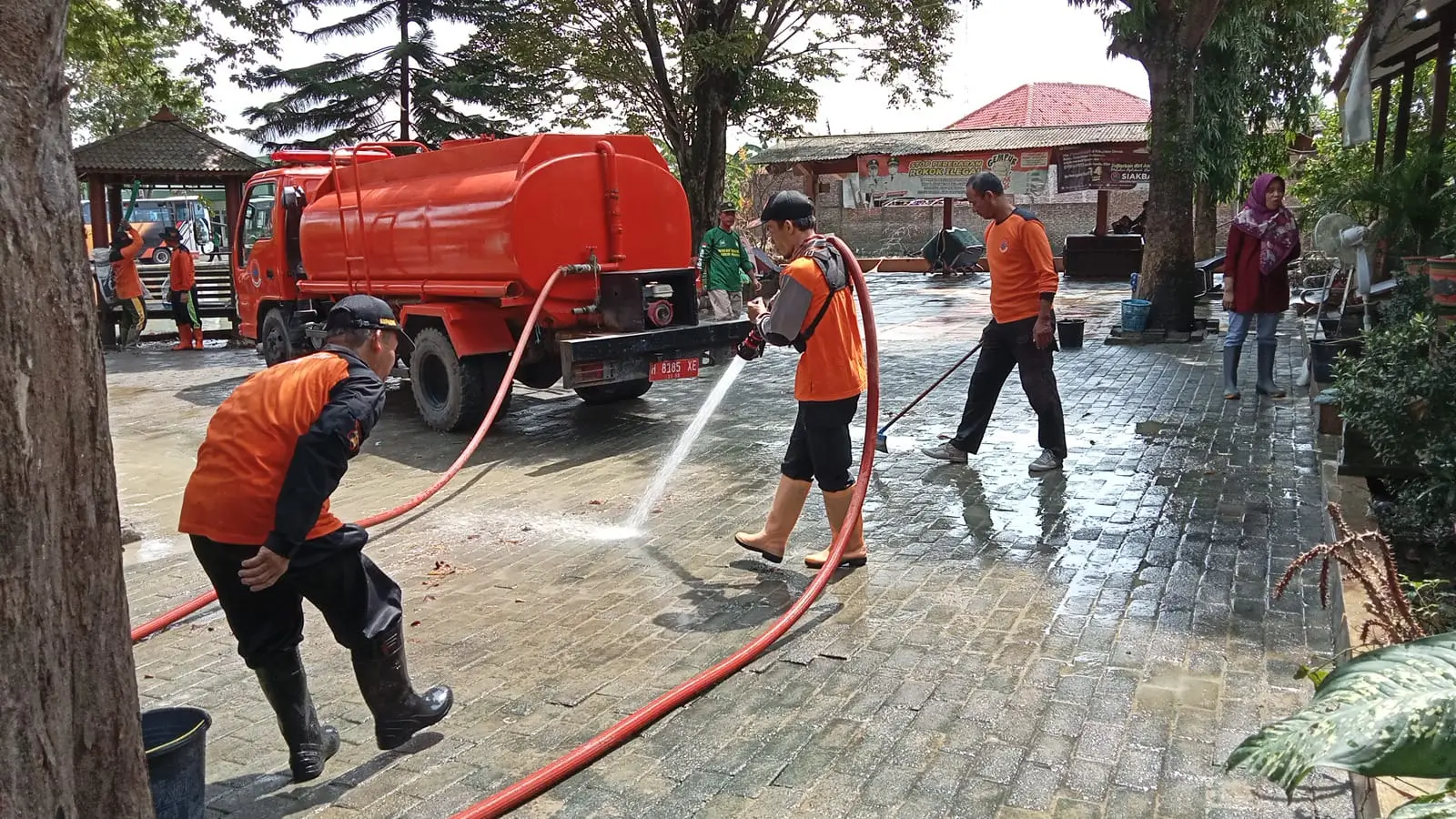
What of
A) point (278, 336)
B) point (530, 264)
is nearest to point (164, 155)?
point (278, 336)

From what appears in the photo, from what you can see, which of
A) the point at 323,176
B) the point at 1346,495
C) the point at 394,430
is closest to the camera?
the point at 1346,495

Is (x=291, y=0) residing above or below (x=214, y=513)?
above

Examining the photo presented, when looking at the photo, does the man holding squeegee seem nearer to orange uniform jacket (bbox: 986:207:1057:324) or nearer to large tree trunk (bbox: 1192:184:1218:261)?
orange uniform jacket (bbox: 986:207:1057:324)

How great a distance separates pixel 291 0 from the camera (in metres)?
23.2

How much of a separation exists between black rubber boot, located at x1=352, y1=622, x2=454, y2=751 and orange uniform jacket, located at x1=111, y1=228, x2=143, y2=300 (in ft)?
50.3

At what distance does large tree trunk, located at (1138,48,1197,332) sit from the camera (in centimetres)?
1262

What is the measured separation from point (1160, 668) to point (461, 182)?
655 centimetres

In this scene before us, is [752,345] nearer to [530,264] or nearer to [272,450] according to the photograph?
[272,450]

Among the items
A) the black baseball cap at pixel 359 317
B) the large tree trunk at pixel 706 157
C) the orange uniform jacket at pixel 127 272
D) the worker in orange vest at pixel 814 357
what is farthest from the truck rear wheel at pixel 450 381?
the orange uniform jacket at pixel 127 272

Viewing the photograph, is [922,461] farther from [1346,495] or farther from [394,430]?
[394,430]

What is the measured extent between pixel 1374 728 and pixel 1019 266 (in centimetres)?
541

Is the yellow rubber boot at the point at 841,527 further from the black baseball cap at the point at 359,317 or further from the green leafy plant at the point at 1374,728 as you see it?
the green leafy plant at the point at 1374,728

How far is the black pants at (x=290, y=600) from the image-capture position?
3.20m

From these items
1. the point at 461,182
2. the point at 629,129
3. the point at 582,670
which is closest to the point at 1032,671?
the point at 582,670
